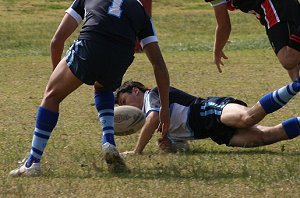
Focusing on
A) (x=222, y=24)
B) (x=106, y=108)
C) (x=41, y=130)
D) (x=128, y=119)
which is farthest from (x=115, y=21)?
(x=222, y=24)

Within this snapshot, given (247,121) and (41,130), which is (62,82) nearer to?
(41,130)

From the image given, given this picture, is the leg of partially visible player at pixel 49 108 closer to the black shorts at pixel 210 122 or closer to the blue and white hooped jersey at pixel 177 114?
the blue and white hooped jersey at pixel 177 114

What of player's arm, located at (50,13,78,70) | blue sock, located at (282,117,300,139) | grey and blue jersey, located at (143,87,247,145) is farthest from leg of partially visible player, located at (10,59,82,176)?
blue sock, located at (282,117,300,139)

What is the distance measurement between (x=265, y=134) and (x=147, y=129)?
3.55 feet

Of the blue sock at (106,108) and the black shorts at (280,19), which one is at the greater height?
the black shorts at (280,19)

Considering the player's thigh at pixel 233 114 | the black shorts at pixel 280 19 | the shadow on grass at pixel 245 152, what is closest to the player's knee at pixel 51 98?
the shadow on grass at pixel 245 152

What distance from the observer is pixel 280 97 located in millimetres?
7793

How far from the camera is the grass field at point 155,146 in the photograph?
6.46 metres

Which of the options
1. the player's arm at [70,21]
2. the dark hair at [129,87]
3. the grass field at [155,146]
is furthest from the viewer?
the dark hair at [129,87]

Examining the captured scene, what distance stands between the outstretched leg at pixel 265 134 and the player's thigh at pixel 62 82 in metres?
1.99

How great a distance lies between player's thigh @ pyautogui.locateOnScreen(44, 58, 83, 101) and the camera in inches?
275

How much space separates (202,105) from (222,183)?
1.92 meters

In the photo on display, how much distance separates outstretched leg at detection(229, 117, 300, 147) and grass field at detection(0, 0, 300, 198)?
8 centimetres

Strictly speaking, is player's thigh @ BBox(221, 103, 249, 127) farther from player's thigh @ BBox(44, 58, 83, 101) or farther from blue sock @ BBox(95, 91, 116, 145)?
player's thigh @ BBox(44, 58, 83, 101)
